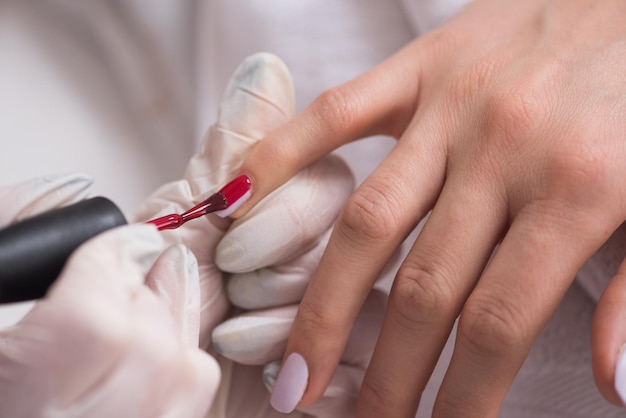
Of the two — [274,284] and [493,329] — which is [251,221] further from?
[493,329]

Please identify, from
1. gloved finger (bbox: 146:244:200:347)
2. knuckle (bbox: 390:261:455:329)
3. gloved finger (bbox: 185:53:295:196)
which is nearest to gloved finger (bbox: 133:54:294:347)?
gloved finger (bbox: 185:53:295:196)

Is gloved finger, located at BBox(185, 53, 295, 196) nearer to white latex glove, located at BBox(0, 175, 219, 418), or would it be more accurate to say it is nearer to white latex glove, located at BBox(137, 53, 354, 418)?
white latex glove, located at BBox(137, 53, 354, 418)

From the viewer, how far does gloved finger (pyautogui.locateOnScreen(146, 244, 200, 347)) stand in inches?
23.0

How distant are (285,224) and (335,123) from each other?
0.15 meters

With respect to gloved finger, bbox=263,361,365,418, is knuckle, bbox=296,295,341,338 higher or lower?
higher

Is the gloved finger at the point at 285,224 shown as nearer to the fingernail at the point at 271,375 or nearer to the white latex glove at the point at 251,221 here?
the white latex glove at the point at 251,221

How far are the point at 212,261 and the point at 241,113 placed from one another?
184 mm

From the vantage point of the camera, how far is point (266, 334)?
2.28 ft

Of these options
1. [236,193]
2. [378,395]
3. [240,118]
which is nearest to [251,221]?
[236,193]

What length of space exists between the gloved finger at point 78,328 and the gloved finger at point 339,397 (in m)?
0.28

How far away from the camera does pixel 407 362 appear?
0.66m

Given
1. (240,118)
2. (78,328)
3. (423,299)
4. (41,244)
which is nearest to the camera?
(78,328)

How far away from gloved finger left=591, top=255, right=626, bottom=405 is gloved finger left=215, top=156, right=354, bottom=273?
32cm

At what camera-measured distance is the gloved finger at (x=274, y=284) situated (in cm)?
72
